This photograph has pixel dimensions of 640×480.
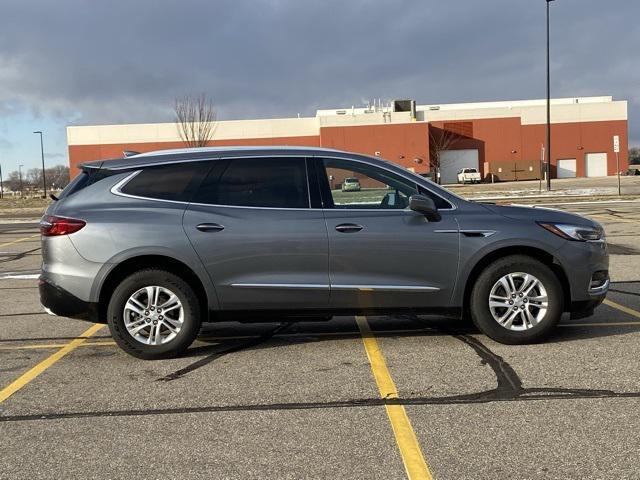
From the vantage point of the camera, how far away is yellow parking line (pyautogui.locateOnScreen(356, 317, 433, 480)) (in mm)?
3236

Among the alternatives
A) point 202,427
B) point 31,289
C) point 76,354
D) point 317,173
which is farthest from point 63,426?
point 31,289

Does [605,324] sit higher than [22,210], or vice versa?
[22,210]

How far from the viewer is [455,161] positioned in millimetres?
73625

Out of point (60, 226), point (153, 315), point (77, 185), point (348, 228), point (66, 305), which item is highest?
point (77, 185)

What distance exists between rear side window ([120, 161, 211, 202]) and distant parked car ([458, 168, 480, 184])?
65155mm

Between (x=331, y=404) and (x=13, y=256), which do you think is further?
(x=13, y=256)

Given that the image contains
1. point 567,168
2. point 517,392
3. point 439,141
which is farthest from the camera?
point 567,168

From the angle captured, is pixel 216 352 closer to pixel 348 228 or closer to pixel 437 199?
pixel 348 228

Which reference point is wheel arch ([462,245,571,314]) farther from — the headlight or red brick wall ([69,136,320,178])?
red brick wall ([69,136,320,178])

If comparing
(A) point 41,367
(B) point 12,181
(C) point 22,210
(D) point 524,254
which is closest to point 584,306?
(D) point 524,254

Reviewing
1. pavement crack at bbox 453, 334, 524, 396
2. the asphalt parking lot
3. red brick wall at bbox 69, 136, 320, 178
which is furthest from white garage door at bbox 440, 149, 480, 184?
pavement crack at bbox 453, 334, 524, 396

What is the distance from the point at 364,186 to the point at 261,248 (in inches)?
43.2

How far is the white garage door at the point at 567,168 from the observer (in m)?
72.4

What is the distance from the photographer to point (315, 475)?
3.19 metres
